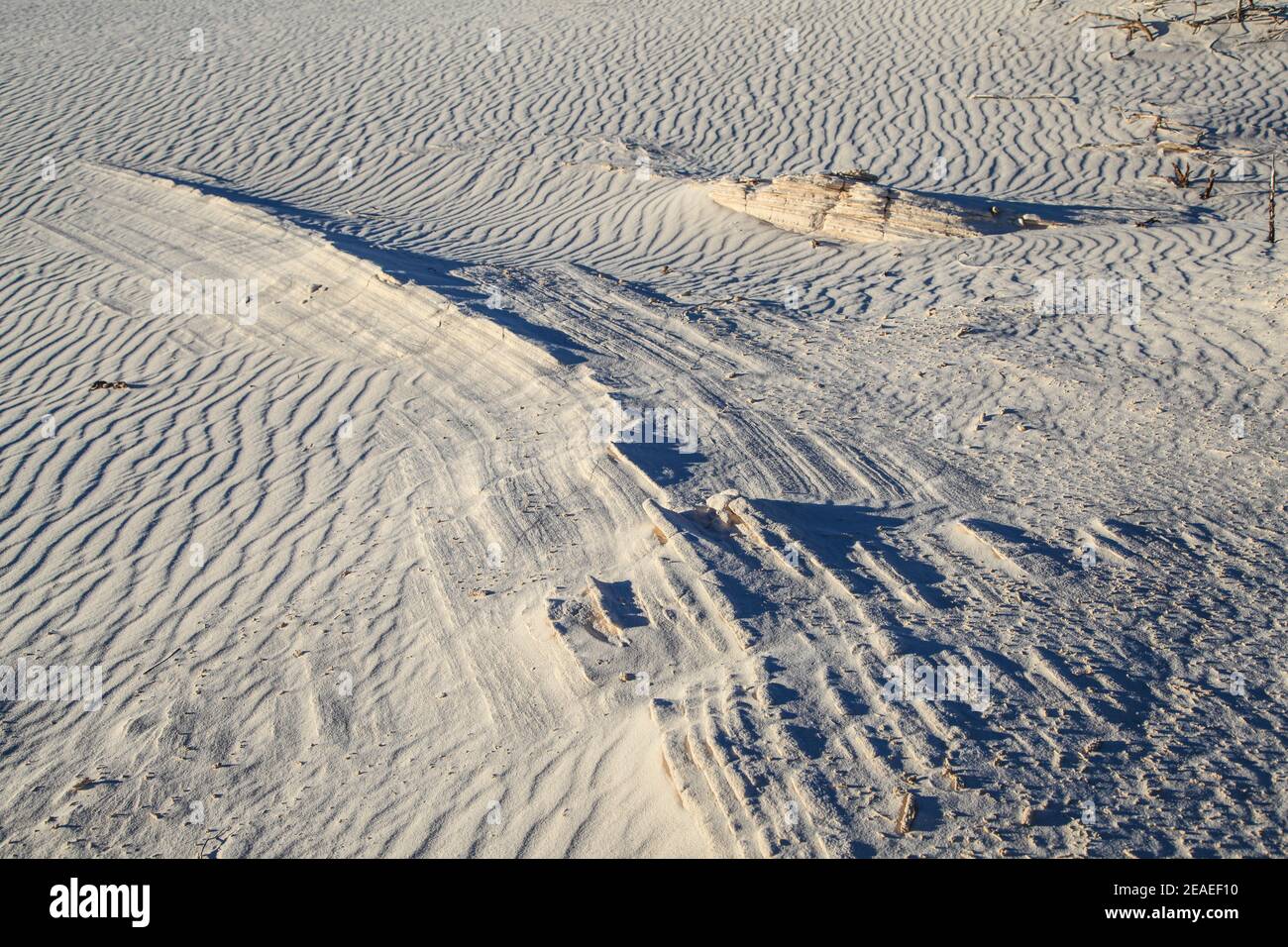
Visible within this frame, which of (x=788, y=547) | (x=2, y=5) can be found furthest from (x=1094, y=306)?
(x=2, y=5)

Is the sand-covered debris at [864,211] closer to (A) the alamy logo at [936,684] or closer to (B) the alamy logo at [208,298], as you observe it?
(B) the alamy logo at [208,298]

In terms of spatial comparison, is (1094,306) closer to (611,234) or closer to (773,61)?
(611,234)

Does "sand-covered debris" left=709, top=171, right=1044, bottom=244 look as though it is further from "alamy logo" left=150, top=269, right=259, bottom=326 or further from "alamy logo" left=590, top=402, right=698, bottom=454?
"alamy logo" left=150, top=269, right=259, bottom=326

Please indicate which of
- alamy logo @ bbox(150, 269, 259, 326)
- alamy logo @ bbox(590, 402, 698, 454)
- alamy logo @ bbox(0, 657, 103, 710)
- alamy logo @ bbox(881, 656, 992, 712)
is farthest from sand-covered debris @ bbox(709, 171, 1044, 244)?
alamy logo @ bbox(0, 657, 103, 710)
